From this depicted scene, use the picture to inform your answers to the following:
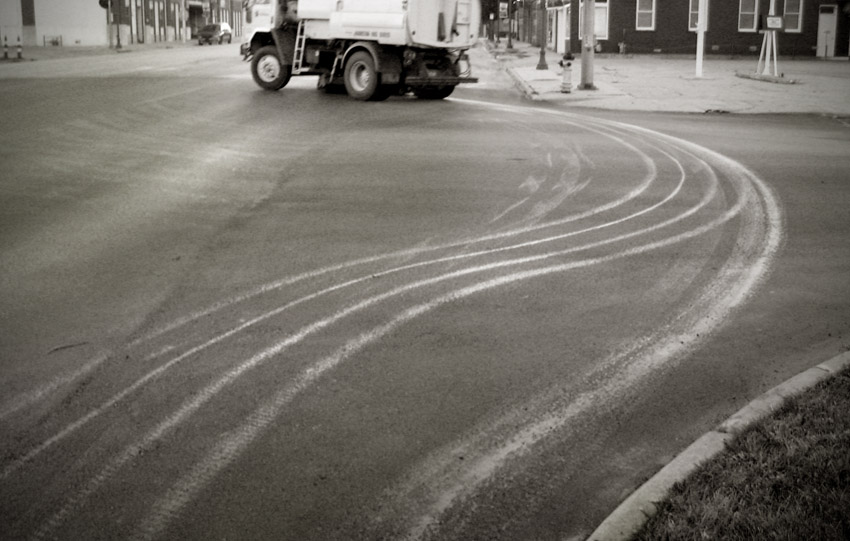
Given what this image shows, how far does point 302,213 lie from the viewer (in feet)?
33.3

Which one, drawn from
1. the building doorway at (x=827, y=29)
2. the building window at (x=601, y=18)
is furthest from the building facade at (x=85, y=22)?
the building doorway at (x=827, y=29)

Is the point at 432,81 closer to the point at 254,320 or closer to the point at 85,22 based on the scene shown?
the point at 254,320

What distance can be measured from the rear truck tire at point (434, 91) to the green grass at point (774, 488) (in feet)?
64.9

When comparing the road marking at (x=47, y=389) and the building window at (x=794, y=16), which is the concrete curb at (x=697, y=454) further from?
the building window at (x=794, y=16)

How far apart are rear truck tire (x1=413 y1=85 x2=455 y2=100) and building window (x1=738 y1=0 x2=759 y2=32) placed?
1391 inches

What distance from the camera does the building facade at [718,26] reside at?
54.3m

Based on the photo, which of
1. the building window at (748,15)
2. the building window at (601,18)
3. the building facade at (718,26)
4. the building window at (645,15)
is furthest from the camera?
the building window at (601,18)

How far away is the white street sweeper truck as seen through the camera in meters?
22.9

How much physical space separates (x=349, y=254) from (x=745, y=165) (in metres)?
7.08

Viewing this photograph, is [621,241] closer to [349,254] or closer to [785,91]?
[349,254]

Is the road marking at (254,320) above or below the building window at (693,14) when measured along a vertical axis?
below

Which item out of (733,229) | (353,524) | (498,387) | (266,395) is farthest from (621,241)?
(353,524)

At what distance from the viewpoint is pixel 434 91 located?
24.3m

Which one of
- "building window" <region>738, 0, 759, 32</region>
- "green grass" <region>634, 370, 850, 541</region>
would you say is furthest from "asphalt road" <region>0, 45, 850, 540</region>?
"building window" <region>738, 0, 759, 32</region>
